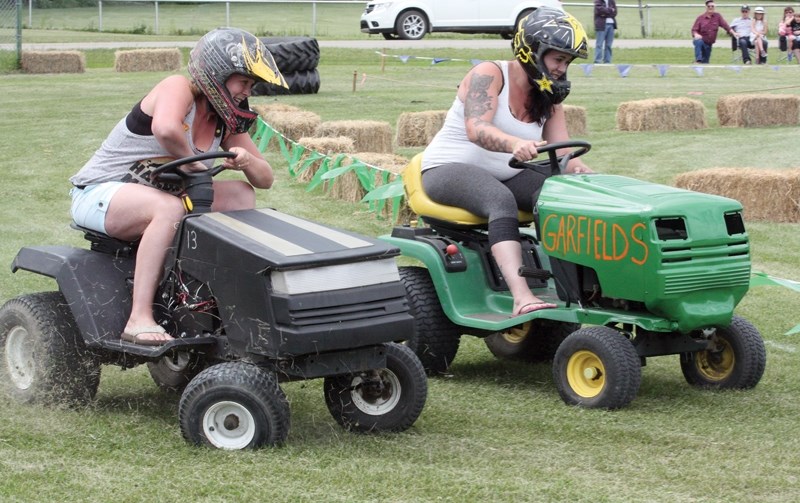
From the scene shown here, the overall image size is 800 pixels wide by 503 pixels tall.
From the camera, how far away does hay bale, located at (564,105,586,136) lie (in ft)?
52.1

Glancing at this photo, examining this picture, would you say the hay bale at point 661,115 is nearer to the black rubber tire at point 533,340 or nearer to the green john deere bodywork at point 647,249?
the black rubber tire at point 533,340

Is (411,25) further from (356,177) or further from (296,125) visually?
(356,177)

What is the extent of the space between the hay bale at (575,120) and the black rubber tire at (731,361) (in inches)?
397

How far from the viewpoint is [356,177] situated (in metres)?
11.2

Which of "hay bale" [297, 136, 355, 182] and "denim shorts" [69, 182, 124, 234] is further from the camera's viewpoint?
"hay bale" [297, 136, 355, 182]

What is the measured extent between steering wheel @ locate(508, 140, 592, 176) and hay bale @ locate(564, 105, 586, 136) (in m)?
9.56

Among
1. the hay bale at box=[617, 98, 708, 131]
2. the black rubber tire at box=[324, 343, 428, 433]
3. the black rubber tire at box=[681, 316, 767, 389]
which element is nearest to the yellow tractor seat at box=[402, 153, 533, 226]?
the black rubber tire at box=[681, 316, 767, 389]

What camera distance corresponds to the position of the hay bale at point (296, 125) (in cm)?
1457

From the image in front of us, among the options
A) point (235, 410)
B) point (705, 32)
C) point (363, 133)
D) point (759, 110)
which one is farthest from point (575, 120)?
point (705, 32)

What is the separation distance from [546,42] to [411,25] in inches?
1020

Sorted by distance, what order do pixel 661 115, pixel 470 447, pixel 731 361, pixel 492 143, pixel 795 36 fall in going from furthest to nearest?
pixel 795 36
pixel 661 115
pixel 492 143
pixel 731 361
pixel 470 447

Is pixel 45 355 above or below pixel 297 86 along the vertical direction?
above

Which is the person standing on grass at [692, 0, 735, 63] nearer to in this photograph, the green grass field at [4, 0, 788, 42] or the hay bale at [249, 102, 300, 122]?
the green grass field at [4, 0, 788, 42]

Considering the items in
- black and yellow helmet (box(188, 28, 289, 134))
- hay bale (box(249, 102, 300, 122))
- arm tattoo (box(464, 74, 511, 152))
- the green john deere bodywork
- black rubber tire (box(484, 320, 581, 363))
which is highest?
black and yellow helmet (box(188, 28, 289, 134))
